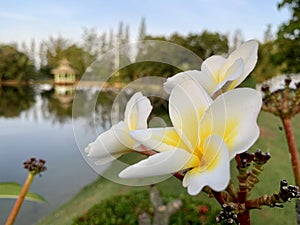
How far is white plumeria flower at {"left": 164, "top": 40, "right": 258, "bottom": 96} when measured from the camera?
11.2 inches

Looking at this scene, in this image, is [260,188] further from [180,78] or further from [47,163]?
[47,163]

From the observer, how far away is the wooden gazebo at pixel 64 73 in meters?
25.7

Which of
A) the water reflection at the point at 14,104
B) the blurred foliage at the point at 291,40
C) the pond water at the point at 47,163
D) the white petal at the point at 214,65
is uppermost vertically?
the blurred foliage at the point at 291,40

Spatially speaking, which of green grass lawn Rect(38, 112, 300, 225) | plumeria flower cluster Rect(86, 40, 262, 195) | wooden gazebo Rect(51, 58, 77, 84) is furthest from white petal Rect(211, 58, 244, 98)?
wooden gazebo Rect(51, 58, 77, 84)

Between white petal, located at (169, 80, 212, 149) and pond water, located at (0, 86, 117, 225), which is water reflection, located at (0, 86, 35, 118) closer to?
pond water, located at (0, 86, 117, 225)

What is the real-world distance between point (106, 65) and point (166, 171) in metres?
0.14

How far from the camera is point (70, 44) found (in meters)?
31.6

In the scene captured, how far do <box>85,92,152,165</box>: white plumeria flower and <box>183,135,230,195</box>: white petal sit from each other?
56mm

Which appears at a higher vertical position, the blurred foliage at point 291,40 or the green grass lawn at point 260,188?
the blurred foliage at point 291,40

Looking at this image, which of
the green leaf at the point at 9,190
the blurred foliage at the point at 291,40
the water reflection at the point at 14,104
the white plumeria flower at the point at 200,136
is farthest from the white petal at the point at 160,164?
the water reflection at the point at 14,104

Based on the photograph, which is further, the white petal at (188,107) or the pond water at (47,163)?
the pond water at (47,163)

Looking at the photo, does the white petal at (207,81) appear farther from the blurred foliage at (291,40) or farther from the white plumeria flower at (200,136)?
the blurred foliage at (291,40)

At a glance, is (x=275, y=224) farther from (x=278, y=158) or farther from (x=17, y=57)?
(x=17, y=57)

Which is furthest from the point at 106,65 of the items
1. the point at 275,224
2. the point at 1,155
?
the point at 1,155
